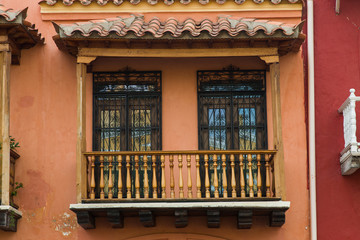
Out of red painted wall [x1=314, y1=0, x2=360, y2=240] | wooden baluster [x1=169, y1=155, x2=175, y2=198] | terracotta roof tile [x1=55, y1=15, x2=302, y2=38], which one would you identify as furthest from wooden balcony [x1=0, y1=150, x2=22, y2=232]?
red painted wall [x1=314, y1=0, x2=360, y2=240]

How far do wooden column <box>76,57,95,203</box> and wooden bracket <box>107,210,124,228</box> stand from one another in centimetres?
50

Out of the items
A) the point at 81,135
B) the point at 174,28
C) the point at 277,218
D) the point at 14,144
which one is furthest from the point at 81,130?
the point at 277,218

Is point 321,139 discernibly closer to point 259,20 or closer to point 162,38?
point 259,20

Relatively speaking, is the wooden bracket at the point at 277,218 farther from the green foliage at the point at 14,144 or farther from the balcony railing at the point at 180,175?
the green foliage at the point at 14,144

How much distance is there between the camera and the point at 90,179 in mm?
15695

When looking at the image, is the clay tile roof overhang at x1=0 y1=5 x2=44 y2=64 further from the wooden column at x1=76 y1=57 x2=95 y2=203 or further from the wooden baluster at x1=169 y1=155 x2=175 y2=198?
the wooden baluster at x1=169 y1=155 x2=175 y2=198

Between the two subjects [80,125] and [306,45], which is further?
[306,45]

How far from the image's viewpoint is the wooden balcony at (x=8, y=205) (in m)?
14.8

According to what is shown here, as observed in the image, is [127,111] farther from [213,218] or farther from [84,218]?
[213,218]

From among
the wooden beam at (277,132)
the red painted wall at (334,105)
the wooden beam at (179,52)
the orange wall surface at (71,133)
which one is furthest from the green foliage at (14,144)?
the red painted wall at (334,105)

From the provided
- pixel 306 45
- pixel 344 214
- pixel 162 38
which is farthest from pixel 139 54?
pixel 344 214

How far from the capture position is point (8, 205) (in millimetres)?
14781

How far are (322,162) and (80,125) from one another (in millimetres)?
4068

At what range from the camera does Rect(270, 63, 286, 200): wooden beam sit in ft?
49.4
